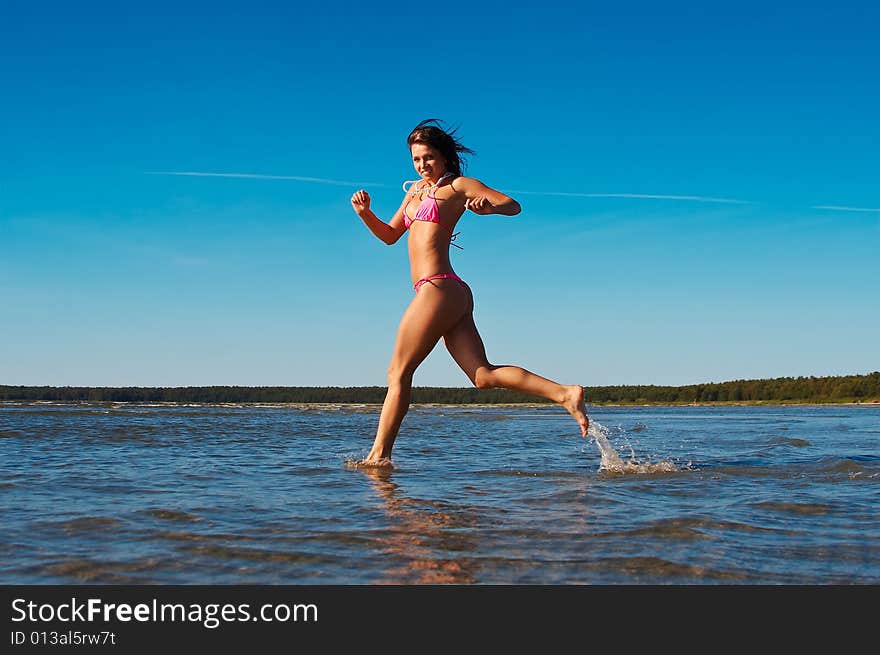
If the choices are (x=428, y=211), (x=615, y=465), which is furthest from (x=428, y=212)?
(x=615, y=465)

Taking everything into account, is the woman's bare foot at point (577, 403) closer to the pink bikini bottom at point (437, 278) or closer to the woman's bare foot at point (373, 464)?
the pink bikini bottom at point (437, 278)

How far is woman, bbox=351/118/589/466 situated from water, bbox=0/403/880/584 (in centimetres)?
57

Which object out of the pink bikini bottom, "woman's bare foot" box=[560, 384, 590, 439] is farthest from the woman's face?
"woman's bare foot" box=[560, 384, 590, 439]

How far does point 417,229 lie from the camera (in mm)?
6305

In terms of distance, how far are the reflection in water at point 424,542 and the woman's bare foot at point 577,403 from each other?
1.76 meters

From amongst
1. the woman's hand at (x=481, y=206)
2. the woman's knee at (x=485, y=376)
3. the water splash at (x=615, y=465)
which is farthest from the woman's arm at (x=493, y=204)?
the water splash at (x=615, y=465)

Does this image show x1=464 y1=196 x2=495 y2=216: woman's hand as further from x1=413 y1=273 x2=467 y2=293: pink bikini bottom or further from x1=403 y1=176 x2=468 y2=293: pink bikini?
x1=413 y1=273 x2=467 y2=293: pink bikini bottom

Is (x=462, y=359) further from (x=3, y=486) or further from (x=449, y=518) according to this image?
(x=3, y=486)

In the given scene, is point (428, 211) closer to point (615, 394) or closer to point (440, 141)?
point (440, 141)

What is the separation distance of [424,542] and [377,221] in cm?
368

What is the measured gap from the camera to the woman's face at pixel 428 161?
635cm

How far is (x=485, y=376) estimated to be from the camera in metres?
6.18
